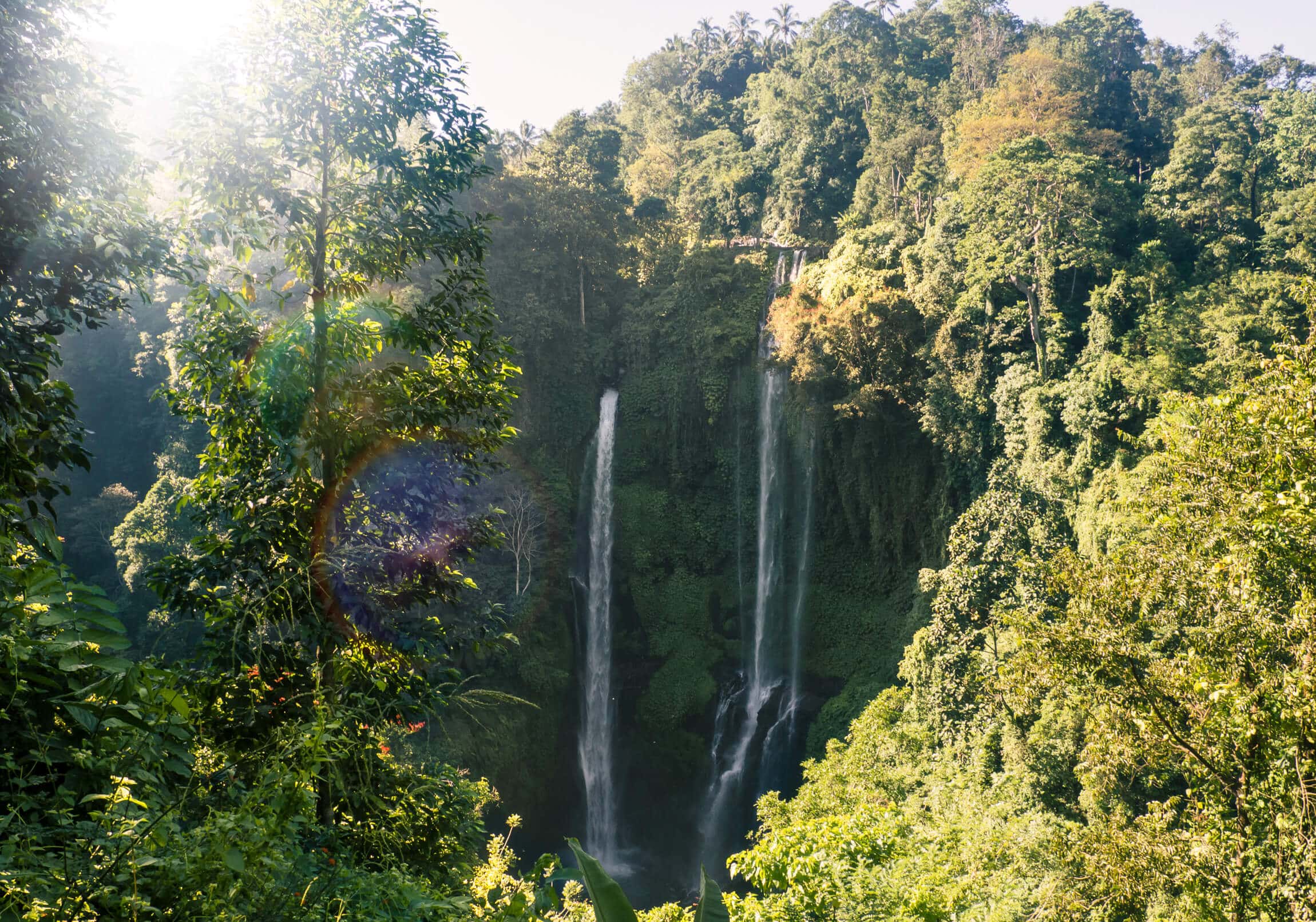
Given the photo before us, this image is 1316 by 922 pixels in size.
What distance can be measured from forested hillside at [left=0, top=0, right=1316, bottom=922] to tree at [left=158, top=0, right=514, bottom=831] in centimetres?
3

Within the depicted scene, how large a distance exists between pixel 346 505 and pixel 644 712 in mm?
19576

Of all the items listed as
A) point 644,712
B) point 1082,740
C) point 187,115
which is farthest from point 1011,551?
point 187,115

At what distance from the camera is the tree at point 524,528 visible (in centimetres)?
2226

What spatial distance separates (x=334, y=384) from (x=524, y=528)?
17.7 m

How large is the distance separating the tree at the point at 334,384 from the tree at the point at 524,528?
650 inches

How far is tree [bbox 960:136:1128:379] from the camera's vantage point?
18.8 metres

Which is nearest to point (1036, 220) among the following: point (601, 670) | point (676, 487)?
point (676, 487)

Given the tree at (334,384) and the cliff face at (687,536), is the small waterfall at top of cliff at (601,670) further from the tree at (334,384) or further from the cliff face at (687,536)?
the tree at (334,384)

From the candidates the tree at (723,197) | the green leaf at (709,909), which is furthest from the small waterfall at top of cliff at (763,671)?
the green leaf at (709,909)

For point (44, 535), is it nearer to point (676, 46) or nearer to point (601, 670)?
point (601, 670)

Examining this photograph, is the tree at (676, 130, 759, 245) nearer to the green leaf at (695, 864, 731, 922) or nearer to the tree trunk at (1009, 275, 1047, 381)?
the tree trunk at (1009, 275, 1047, 381)

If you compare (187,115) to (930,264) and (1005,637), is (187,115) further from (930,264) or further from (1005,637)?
(930,264)

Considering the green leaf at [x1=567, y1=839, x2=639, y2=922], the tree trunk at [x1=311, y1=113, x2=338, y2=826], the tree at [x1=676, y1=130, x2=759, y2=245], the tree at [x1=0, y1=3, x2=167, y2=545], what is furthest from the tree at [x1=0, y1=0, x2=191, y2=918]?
the tree at [x1=676, y1=130, x2=759, y2=245]

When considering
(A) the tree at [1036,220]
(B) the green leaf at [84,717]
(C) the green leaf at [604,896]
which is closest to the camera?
(B) the green leaf at [84,717]
